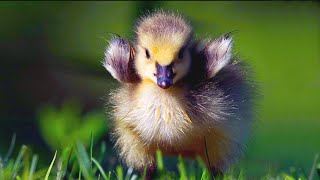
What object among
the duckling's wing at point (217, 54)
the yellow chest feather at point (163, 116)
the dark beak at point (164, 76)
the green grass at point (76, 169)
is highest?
the duckling's wing at point (217, 54)

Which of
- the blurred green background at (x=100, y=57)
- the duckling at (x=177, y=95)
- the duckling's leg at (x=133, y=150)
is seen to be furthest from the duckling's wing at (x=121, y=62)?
the blurred green background at (x=100, y=57)

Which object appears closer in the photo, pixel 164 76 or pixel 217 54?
pixel 164 76

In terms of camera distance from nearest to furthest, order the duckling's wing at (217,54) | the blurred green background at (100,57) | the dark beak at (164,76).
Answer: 1. the dark beak at (164,76)
2. the duckling's wing at (217,54)
3. the blurred green background at (100,57)

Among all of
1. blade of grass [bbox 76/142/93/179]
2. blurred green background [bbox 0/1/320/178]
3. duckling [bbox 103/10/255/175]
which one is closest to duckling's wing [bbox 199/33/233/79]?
duckling [bbox 103/10/255/175]

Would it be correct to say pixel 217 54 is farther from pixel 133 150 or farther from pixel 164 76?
pixel 133 150

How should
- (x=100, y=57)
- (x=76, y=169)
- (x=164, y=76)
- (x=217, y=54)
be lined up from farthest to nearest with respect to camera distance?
(x=100, y=57)
(x=76, y=169)
(x=217, y=54)
(x=164, y=76)

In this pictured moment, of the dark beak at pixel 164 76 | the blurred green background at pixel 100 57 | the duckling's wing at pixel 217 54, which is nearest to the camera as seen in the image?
the dark beak at pixel 164 76

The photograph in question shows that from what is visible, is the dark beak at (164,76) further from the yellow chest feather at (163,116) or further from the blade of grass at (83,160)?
the blade of grass at (83,160)

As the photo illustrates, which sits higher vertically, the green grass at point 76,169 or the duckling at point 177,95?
the duckling at point 177,95

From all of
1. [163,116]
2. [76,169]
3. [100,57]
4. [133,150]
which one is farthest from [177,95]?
[100,57]
